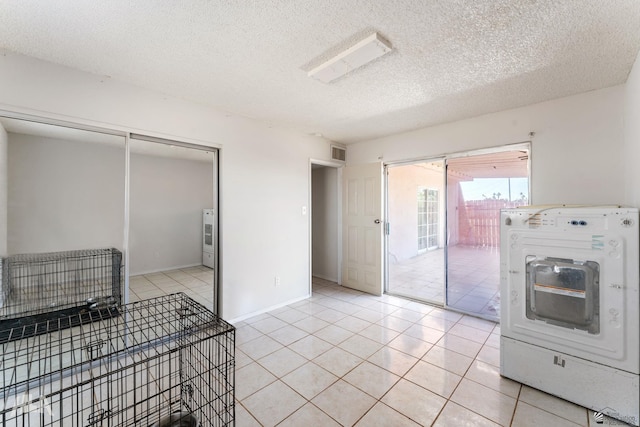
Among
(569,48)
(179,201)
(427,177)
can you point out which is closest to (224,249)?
(179,201)

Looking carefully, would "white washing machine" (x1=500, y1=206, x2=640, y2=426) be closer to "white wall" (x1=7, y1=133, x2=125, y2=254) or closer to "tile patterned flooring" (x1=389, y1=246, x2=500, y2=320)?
"tile patterned flooring" (x1=389, y1=246, x2=500, y2=320)

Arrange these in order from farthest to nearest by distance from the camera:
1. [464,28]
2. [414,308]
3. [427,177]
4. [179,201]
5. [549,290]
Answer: [427,177] → [414,308] → [179,201] → [549,290] → [464,28]

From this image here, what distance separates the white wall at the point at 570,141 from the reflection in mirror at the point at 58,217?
397 centimetres

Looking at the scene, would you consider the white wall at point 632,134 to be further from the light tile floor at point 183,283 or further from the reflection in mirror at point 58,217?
the reflection in mirror at point 58,217

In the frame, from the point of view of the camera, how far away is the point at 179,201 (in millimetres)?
3146

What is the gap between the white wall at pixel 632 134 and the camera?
2.01 metres

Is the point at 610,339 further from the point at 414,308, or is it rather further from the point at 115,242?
the point at 115,242

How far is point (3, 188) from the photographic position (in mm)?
2082

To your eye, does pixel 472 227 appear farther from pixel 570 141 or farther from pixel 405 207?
pixel 405 207

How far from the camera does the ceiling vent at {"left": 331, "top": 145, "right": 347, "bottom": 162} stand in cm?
457

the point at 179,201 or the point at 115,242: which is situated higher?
the point at 179,201

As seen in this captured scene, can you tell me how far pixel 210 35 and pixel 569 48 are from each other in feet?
8.37

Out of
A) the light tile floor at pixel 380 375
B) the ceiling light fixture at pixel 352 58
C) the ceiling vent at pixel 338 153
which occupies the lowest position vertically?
the light tile floor at pixel 380 375

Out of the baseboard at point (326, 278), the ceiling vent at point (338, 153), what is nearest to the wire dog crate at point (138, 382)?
the baseboard at point (326, 278)
